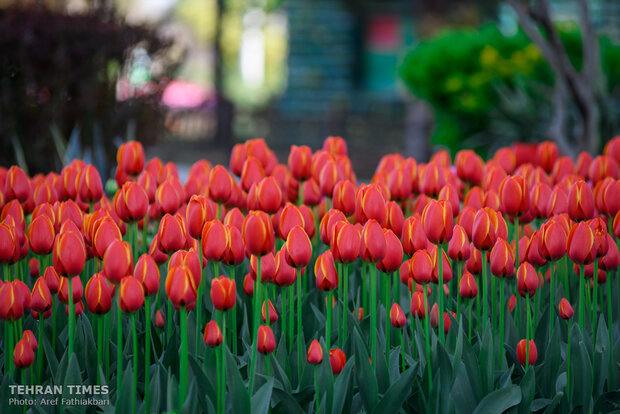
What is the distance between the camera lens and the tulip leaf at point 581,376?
1.85 metres

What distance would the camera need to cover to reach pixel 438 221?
190 cm

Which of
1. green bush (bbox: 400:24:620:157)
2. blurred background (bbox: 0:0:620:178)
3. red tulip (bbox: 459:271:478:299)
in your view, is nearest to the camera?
red tulip (bbox: 459:271:478:299)

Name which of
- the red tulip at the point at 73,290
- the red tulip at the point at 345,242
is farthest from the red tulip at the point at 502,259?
the red tulip at the point at 73,290

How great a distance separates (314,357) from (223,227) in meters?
0.36

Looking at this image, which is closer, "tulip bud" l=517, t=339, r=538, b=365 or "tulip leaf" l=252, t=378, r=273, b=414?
"tulip leaf" l=252, t=378, r=273, b=414

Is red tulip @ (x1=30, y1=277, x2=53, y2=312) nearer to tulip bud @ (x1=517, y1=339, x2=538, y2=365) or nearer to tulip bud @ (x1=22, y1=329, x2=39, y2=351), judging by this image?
tulip bud @ (x1=22, y1=329, x2=39, y2=351)

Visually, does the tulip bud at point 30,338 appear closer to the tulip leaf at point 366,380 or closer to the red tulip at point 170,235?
the red tulip at point 170,235

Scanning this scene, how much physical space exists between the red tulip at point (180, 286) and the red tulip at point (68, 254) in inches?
10.7

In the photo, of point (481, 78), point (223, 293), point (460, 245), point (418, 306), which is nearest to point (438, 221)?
point (460, 245)

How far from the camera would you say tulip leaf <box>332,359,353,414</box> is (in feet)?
5.65

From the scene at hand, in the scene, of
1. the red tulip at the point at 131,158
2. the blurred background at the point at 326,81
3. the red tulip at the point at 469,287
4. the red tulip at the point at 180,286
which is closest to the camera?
the red tulip at the point at 180,286

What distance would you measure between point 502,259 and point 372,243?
38 centimetres

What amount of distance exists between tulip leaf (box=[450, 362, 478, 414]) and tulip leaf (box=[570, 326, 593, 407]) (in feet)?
0.86

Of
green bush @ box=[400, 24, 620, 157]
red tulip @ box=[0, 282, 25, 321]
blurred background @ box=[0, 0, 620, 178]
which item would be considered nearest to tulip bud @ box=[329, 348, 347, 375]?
red tulip @ box=[0, 282, 25, 321]
